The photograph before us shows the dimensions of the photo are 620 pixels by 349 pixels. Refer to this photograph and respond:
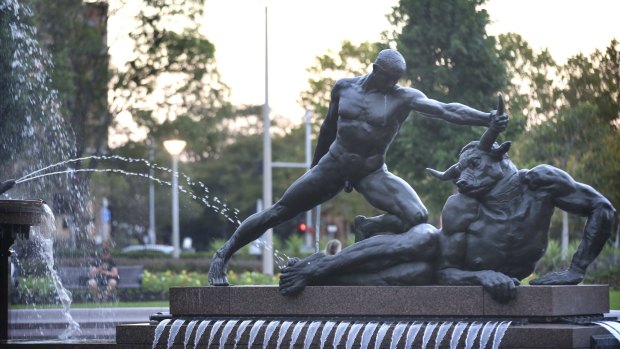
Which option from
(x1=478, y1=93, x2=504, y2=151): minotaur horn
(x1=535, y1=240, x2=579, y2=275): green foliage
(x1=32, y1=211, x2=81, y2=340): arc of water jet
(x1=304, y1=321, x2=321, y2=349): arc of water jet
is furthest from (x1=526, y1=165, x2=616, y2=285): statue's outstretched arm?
(x1=535, y1=240, x2=579, y2=275): green foliage

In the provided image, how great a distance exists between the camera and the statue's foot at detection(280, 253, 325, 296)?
1386 centimetres

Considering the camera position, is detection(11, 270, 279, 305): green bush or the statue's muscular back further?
detection(11, 270, 279, 305): green bush

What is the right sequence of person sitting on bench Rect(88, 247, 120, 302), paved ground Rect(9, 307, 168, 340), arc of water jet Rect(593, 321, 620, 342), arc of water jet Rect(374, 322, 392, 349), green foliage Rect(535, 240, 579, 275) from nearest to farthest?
1. arc of water jet Rect(593, 321, 620, 342)
2. arc of water jet Rect(374, 322, 392, 349)
3. paved ground Rect(9, 307, 168, 340)
4. person sitting on bench Rect(88, 247, 120, 302)
5. green foliage Rect(535, 240, 579, 275)

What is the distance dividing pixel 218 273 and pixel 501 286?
3118mm

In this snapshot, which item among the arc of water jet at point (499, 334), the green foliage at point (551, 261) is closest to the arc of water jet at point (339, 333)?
the arc of water jet at point (499, 334)

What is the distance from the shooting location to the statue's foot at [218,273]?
47.8ft

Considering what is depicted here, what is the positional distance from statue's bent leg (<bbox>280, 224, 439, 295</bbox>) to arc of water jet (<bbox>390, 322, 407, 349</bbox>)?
680mm

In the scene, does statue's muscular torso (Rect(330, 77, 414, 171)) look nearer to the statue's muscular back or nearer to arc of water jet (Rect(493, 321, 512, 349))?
the statue's muscular back

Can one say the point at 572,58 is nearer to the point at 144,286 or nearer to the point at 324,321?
the point at 144,286

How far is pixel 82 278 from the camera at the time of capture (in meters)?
30.9

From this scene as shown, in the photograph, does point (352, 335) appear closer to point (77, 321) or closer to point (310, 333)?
point (310, 333)

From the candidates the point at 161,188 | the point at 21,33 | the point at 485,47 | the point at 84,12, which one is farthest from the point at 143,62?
the point at 161,188

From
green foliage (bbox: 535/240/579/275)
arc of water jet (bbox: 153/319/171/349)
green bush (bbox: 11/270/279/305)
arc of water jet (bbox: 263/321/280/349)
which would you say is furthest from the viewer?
green foliage (bbox: 535/240/579/275)

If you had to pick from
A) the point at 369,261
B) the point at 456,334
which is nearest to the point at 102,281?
the point at 369,261
